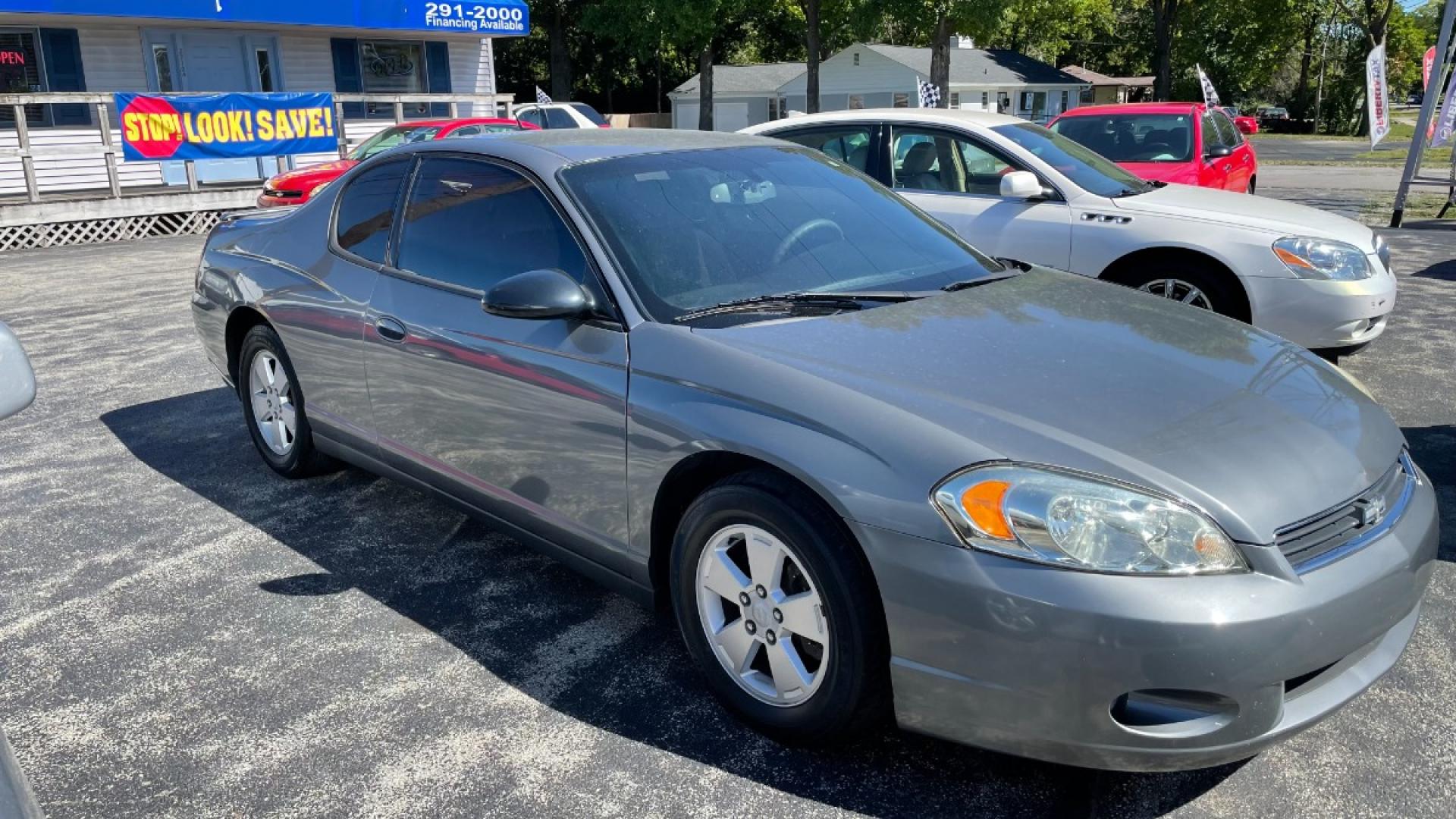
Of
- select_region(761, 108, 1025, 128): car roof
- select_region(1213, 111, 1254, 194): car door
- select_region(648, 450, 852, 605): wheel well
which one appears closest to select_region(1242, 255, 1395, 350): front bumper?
select_region(761, 108, 1025, 128): car roof

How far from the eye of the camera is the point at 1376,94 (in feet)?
61.2

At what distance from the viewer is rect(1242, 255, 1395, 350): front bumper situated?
19.5 feet

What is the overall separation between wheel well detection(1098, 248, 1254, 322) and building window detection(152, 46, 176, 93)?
18810 millimetres

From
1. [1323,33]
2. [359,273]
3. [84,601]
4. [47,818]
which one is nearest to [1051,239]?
[359,273]

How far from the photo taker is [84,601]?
3.88m

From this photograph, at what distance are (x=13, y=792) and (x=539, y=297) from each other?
6.16ft

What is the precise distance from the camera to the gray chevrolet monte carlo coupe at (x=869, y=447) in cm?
232

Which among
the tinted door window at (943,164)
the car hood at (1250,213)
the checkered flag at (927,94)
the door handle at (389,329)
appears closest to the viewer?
the door handle at (389,329)

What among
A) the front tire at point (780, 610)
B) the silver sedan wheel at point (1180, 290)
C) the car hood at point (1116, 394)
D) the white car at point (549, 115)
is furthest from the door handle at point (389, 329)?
the white car at point (549, 115)

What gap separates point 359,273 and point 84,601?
1.52 metres

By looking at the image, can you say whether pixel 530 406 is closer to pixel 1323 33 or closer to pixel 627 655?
pixel 627 655

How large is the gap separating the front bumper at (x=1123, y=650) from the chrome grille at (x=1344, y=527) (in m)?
0.03

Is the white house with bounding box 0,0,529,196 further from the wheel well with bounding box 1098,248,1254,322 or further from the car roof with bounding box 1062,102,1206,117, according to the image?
the wheel well with bounding box 1098,248,1254,322

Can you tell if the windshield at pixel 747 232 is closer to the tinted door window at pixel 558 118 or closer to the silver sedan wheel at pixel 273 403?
the silver sedan wheel at pixel 273 403
